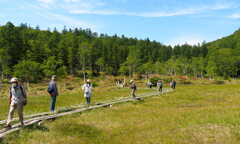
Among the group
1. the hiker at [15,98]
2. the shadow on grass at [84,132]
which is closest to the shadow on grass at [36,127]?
the shadow on grass at [84,132]

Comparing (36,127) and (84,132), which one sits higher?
(36,127)

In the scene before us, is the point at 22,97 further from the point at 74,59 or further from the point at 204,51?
the point at 204,51

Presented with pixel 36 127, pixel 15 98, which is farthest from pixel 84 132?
pixel 15 98

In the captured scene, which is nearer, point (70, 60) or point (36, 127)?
point (36, 127)

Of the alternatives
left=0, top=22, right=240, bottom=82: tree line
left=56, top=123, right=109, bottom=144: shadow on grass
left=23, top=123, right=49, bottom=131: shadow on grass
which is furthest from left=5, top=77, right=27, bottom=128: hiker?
left=0, top=22, right=240, bottom=82: tree line

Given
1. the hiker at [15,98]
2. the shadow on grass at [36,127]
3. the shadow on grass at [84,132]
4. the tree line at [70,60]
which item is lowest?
the shadow on grass at [84,132]

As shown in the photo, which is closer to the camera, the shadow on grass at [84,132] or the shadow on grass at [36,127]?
the shadow on grass at [84,132]

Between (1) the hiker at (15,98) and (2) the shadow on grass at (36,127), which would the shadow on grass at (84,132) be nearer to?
(2) the shadow on grass at (36,127)

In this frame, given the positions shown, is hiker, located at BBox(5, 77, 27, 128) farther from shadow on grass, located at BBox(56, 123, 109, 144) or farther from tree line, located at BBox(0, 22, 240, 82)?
tree line, located at BBox(0, 22, 240, 82)

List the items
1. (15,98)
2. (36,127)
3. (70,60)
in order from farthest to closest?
(70,60), (36,127), (15,98)

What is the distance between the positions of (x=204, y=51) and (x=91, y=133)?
20066 cm

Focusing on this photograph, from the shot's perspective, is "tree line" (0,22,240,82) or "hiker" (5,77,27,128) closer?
"hiker" (5,77,27,128)

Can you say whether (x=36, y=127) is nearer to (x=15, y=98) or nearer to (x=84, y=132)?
(x=15, y=98)

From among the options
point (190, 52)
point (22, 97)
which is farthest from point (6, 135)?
point (190, 52)
